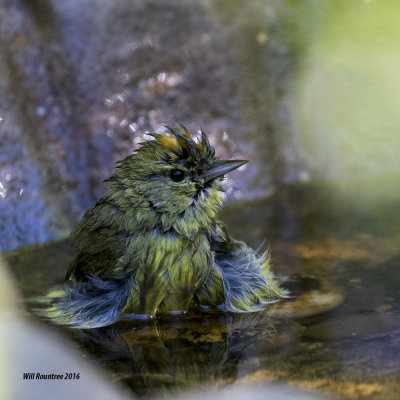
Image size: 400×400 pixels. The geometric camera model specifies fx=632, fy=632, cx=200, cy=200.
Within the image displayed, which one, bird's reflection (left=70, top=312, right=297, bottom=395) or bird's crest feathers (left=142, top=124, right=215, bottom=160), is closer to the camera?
bird's reflection (left=70, top=312, right=297, bottom=395)

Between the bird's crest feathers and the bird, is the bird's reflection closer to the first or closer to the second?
the bird

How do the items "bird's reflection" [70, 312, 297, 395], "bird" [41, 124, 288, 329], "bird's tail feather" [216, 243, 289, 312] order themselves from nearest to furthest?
1. "bird's reflection" [70, 312, 297, 395]
2. "bird" [41, 124, 288, 329]
3. "bird's tail feather" [216, 243, 289, 312]

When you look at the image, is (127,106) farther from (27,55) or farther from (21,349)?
(21,349)

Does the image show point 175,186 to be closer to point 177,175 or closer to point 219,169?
point 177,175

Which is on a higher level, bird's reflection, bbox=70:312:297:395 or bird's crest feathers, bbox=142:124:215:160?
bird's crest feathers, bbox=142:124:215:160

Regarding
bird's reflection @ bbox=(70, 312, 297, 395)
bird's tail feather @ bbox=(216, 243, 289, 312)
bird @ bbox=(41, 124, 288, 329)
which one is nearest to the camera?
bird's reflection @ bbox=(70, 312, 297, 395)

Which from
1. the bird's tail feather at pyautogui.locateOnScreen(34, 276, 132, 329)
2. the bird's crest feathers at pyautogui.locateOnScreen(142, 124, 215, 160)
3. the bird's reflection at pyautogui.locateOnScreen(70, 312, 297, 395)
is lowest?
the bird's reflection at pyautogui.locateOnScreen(70, 312, 297, 395)

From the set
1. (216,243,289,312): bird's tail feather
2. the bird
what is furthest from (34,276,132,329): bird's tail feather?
(216,243,289,312): bird's tail feather

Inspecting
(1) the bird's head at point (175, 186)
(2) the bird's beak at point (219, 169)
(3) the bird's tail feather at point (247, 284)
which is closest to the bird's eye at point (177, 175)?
(1) the bird's head at point (175, 186)
